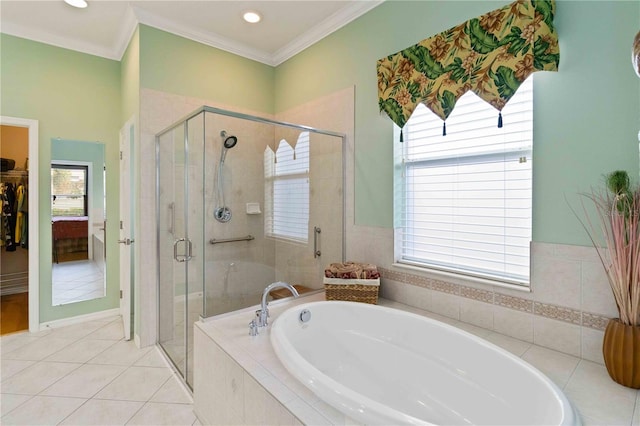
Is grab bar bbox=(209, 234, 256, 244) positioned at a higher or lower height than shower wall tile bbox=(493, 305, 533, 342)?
higher

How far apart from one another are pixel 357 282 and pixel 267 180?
1126mm

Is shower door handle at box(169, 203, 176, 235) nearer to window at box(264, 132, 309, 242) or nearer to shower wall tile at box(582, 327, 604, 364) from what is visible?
window at box(264, 132, 309, 242)

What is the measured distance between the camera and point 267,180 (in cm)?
266

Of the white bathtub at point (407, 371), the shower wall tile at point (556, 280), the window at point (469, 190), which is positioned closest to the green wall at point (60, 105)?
the white bathtub at point (407, 371)

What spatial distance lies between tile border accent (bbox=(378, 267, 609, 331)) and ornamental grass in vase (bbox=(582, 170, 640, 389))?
0.58 ft

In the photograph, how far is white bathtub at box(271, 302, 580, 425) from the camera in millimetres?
1178

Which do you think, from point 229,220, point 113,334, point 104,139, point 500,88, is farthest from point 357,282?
point 104,139

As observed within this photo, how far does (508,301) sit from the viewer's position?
1778 mm

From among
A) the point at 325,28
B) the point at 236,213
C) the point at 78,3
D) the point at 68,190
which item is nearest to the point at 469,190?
the point at 236,213

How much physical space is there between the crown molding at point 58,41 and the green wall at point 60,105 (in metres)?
0.04

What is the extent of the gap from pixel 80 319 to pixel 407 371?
3.31 meters

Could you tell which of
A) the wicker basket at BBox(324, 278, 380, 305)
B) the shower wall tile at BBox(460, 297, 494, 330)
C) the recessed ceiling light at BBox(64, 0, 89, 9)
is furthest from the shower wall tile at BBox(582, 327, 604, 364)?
the recessed ceiling light at BBox(64, 0, 89, 9)

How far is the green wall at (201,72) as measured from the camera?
8.86 feet

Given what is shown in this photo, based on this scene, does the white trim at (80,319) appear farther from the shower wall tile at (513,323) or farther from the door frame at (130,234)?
the shower wall tile at (513,323)
